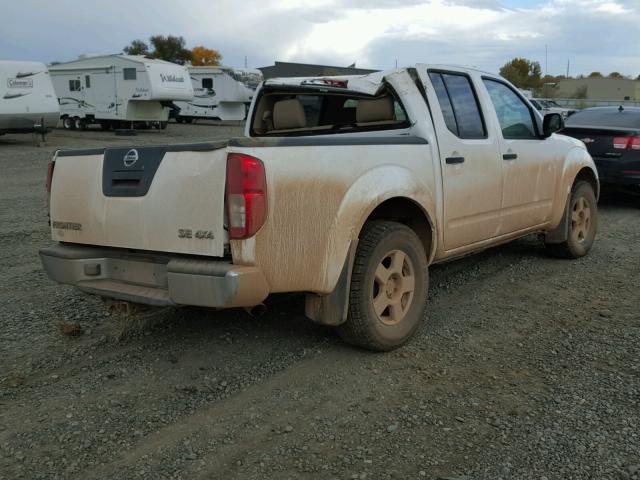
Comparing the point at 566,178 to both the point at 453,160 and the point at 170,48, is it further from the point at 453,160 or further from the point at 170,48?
the point at 170,48

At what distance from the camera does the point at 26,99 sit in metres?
19.1

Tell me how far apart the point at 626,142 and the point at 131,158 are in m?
8.47

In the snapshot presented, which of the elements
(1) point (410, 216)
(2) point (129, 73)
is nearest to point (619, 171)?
(1) point (410, 216)

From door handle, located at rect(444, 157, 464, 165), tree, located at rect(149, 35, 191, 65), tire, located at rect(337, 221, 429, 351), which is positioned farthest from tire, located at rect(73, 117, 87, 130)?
tree, located at rect(149, 35, 191, 65)

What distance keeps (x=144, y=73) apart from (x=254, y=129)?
2069 centimetres

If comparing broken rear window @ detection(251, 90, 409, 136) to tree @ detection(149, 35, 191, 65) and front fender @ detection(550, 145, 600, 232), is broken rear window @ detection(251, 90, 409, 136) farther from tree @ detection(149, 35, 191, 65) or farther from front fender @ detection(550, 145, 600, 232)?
tree @ detection(149, 35, 191, 65)

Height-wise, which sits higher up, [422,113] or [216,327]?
[422,113]

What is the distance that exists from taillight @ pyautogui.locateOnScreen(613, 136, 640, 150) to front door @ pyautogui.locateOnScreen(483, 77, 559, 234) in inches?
165

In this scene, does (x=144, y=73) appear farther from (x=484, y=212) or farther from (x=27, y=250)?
(x=484, y=212)

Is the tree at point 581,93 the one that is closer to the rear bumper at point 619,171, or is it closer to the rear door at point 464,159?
the rear bumper at point 619,171

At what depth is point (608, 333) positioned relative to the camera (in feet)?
15.5

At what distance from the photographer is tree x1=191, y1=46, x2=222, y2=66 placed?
253 ft

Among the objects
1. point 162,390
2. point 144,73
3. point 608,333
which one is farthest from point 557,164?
point 144,73

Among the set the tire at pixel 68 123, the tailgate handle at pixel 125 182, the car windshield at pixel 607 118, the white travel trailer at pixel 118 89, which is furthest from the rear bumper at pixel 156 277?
the tire at pixel 68 123
